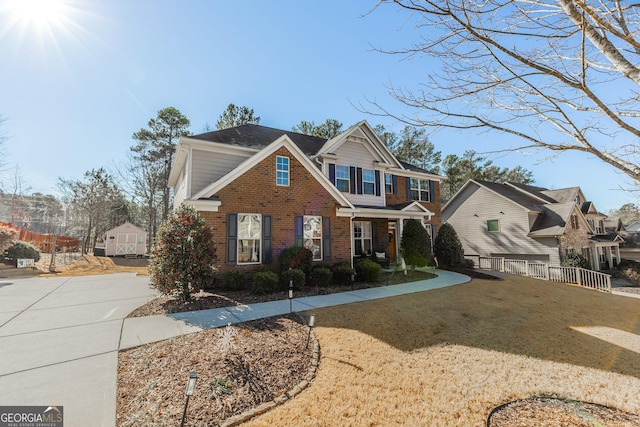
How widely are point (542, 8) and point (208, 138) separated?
11.6m

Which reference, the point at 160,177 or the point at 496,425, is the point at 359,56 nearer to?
the point at 496,425

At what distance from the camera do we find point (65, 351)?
4.61 m

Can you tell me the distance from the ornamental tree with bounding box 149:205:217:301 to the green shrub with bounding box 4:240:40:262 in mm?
16449

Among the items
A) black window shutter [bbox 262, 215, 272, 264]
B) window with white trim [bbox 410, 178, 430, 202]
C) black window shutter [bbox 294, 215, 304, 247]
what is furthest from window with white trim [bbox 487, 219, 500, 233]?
black window shutter [bbox 262, 215, 272, 264]

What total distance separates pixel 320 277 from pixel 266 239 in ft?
8.50

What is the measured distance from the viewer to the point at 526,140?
3.82 meters

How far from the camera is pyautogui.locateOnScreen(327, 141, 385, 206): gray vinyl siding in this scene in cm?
1480

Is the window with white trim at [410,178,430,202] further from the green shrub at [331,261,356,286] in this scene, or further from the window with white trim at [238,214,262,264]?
the window with white trim at [238,214,262,264]

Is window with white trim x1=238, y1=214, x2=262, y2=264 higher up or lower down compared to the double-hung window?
lower down

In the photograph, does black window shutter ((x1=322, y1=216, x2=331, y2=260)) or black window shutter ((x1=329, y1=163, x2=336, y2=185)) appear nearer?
black window shutter ((x1=322, y1=216, x2=331, y2=260))

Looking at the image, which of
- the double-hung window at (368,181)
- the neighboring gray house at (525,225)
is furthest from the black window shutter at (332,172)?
the neighboring gray house at (525,225)

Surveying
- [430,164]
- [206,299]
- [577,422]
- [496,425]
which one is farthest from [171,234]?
[430,164]

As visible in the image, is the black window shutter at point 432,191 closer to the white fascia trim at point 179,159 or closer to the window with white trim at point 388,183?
the window with white trim at point 388,183

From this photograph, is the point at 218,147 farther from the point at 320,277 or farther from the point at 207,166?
the point at 320,277
